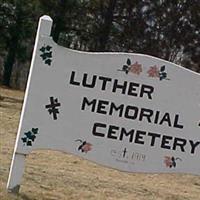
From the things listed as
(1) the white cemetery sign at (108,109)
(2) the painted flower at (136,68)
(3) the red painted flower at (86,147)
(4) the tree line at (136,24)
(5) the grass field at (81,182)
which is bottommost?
(5) the grass field at (81,182)

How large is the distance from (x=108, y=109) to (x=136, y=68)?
47 cm

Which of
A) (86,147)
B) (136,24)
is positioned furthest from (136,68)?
(136,24)

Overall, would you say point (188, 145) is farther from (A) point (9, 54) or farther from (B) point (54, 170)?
(A) point (9, 54)

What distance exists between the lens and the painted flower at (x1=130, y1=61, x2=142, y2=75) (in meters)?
5.73

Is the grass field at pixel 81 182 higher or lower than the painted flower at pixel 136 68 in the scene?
lower

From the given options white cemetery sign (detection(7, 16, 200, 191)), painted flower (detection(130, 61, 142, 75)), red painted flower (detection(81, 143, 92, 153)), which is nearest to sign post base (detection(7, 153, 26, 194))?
white cemetery sign (detection(7, 16, 200, 191))

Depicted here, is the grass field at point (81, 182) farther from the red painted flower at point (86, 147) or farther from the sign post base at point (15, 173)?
the red painted flower at point (86, 147)

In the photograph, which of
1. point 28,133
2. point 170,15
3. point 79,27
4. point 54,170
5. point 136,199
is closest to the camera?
point 28,133

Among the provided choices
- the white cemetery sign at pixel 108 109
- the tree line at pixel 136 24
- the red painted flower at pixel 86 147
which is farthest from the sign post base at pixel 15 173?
the tree line at pixel 136 24

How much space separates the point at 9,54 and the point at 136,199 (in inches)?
1194

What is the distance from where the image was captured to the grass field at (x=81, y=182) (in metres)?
5.95

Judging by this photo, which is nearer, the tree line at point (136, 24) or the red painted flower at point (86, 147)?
the red painted flower at point (86, 147)

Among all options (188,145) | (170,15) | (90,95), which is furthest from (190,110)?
(170,15)

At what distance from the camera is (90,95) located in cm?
566
